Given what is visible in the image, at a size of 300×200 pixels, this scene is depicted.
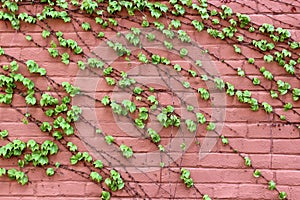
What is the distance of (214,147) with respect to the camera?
240cm

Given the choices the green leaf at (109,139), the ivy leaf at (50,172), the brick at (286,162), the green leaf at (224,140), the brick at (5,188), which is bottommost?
the brick at (5,188)

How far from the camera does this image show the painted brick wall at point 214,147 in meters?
2.37

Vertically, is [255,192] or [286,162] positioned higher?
[286,162]

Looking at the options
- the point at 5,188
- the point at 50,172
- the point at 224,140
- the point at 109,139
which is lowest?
the point at 5,188

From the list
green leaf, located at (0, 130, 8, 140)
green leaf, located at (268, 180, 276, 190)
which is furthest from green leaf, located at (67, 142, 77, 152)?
green leaf, located at (268, 180, 276, 190)

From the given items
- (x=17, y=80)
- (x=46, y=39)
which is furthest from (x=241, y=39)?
(x=17, y=80)

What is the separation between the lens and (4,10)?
98.0 inches

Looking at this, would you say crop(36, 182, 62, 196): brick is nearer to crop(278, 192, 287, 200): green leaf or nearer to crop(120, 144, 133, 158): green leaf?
crop(120, 144, 133, 158): green leaf

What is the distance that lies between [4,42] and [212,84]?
1330mm

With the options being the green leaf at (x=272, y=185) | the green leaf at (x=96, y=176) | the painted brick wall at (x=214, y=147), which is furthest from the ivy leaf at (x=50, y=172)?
the green leaf at (x=272, y=185)

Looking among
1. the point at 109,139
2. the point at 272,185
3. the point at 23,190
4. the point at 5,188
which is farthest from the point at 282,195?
the point at 5,188

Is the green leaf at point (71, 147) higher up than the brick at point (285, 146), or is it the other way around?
the brick at point (285, 146)

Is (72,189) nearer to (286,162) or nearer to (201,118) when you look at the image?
(201,118)

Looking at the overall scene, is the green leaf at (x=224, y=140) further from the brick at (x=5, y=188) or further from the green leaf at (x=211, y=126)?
the brick at (x=5, y=188)
